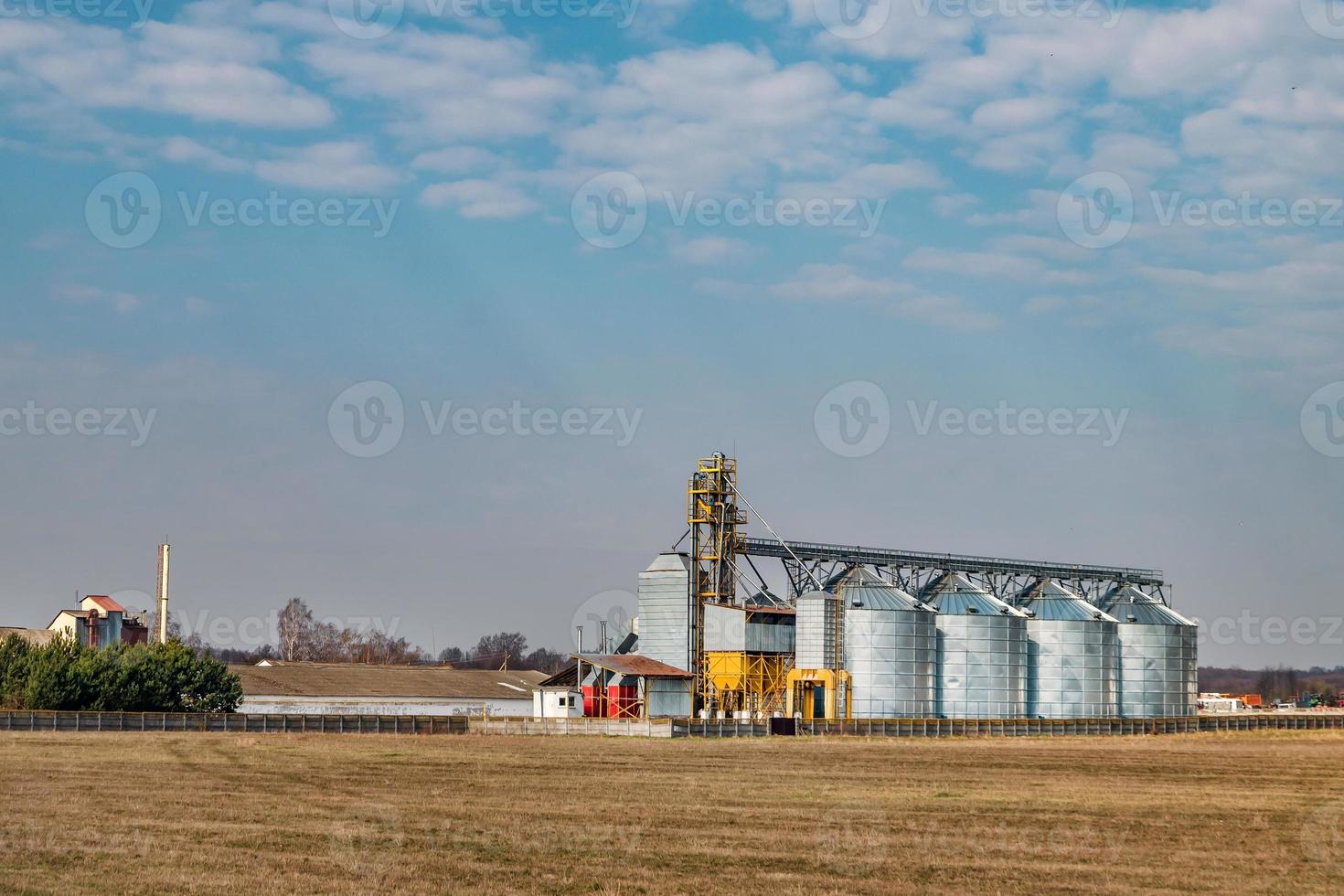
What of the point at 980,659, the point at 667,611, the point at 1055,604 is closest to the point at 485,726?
the point at 667,611

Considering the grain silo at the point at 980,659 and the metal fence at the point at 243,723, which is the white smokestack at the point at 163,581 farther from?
the grain silo at the point at 980,659

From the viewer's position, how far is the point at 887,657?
92.6m

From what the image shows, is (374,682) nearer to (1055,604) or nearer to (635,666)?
(635,666)

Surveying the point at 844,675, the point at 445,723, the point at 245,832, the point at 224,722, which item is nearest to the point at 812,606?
the point at 844,675

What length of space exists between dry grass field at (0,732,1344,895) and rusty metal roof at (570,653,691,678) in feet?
102

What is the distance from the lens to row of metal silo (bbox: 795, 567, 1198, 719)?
92.5m

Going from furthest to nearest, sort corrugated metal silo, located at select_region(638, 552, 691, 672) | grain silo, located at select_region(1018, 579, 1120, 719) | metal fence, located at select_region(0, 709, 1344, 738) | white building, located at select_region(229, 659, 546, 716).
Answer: white building, located at select_region(229, 659, 546, 716) → grain silo, located at select_region(1018, 579, 1120, 719) → corrugated metal silo, located at select_region(638, 552, 691, 672) → metal fence, located at select_region(0, 709, 1344, 738)

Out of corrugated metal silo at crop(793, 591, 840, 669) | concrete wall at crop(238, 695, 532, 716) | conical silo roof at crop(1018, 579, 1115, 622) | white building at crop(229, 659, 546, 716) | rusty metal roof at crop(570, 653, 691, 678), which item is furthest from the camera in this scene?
white building at crop(229, 659, 546, 716)

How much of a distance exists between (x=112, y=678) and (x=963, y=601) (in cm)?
5665

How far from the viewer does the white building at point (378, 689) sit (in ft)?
398

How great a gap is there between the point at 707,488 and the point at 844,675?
15.3 m

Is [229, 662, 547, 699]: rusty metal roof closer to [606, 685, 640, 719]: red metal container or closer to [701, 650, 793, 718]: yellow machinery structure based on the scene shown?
[701, 650, 793, 718]: yellow machinery structure

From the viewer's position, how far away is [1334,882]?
24.6 m

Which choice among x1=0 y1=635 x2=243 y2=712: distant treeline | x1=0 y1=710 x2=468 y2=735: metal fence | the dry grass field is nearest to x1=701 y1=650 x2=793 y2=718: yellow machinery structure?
x1=0 y1=710 x2=468 y2=735: metal fence
